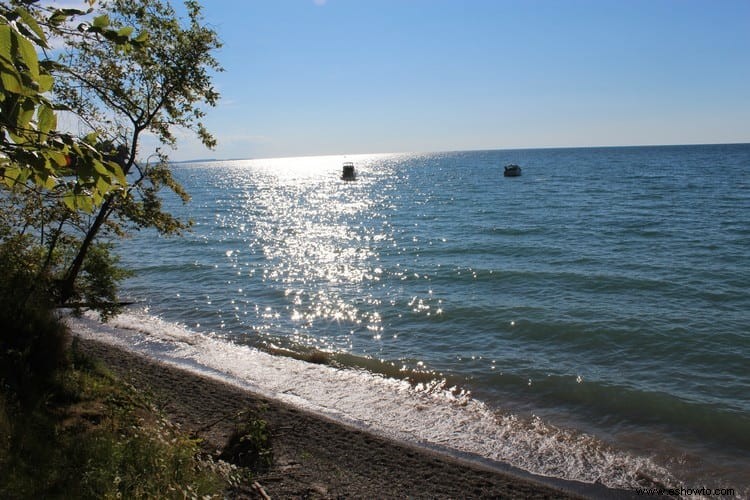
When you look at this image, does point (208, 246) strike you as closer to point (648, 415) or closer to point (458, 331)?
point (458, 331)

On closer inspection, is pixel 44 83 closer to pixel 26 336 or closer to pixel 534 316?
pixel 26 336

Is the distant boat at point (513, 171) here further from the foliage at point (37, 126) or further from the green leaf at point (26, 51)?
the green leaf at point (26, 51)

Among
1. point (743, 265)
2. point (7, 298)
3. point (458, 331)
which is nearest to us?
point (7, 298)

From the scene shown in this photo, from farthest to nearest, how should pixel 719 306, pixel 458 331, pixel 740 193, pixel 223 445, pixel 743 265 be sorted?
pixel 740 193 < pixel 743 265 < pixel 719 306 < pixel 458 331 < pixel 223 445

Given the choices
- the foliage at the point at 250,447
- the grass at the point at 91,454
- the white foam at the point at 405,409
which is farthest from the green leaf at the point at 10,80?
the white foam at the point at 405,409

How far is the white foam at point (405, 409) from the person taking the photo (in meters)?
8.71

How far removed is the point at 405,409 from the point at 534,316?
24.6 feet

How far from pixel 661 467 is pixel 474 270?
1483 cm

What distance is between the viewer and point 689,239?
91.1 ft

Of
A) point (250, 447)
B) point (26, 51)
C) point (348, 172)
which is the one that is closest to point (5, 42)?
point (26, 51)

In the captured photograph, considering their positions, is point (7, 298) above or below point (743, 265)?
above

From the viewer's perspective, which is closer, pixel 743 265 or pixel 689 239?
pixel 743 265

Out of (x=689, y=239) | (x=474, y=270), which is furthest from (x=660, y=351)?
(x=689, y=239)

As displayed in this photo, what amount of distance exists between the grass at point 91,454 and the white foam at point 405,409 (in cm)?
371
